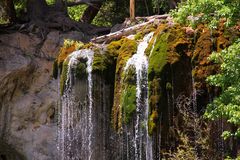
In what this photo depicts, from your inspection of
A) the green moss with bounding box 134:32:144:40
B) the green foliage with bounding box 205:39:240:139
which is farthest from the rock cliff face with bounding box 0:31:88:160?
the green foliage with bounding box 205:39:240:139

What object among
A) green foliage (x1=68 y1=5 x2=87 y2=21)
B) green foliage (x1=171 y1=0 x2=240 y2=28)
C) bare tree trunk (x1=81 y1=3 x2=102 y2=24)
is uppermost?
green foliage (x1=68 y1=5 x2=87 y2=21)

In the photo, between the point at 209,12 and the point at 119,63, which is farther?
the point at 119,63

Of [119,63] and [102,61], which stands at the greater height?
[102,61]

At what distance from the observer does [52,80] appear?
1969 centimetres

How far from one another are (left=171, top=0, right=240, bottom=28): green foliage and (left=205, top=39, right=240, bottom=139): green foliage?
22.5 inches

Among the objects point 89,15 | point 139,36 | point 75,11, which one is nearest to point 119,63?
point 139,36

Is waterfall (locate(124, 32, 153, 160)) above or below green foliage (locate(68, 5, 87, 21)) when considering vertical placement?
below

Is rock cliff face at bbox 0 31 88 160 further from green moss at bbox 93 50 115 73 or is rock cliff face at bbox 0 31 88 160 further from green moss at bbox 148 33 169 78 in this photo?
green moss at bbox 148 33 169 78

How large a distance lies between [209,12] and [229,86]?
1.51 meters

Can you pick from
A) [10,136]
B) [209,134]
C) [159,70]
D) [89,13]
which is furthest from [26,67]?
[209,134]

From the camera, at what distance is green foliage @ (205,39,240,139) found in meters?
9.72

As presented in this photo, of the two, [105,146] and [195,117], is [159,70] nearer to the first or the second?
[195,117]

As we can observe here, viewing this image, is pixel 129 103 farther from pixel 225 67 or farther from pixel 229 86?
pixel 225 67

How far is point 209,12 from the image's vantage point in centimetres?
1077
